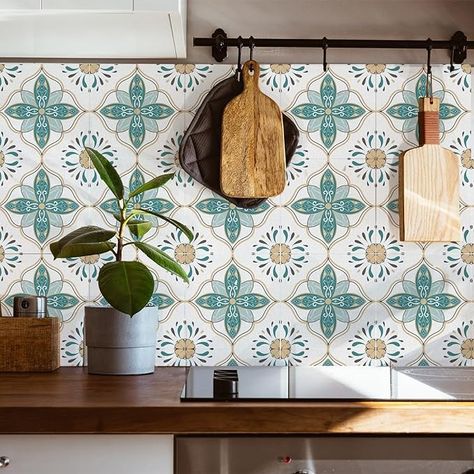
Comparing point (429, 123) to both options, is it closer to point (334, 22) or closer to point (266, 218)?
point (334, 22)

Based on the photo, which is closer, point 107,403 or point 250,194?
point 107,403

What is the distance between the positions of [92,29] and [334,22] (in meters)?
0.66

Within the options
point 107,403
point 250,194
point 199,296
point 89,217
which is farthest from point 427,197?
point 107,403

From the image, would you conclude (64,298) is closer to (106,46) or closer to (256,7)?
(106,46)

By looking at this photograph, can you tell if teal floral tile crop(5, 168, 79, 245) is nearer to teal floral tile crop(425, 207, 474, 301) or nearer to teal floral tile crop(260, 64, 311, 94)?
teal floral tile crop(260, 64, 311, 94)

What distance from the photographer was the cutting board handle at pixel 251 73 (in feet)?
6.84

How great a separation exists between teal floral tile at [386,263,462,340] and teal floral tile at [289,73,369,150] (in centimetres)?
41

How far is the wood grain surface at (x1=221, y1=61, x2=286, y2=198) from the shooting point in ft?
6.72

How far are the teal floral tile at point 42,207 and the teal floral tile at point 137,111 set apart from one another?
0.69ft

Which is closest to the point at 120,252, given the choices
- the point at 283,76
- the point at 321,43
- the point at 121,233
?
the point at 121,233

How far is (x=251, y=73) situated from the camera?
2105 mm

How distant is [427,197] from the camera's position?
6.82 feet

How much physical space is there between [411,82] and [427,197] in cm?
31

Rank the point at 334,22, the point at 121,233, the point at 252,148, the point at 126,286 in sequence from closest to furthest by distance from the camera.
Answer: the point at 126,286
the point at 121,233
the point at 252,148
the point at 334,22
